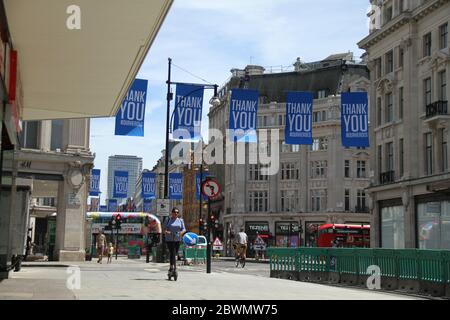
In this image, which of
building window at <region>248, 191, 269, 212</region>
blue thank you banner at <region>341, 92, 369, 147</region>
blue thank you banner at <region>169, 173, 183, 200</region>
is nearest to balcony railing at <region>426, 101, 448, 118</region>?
blue thank you banner at <region>341, 92, 369, 147</region>

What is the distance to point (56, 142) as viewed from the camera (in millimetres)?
36125

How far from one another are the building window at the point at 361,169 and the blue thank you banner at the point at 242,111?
57292 millimetres

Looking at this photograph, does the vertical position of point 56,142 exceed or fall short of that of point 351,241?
it exceeds it

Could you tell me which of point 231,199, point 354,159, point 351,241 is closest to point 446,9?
point 351,241

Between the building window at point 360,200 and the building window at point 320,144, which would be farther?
the building window at point 320,144

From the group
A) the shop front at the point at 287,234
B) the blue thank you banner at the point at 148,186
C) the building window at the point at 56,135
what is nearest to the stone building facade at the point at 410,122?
the blue thank you banner at the point at 148,186

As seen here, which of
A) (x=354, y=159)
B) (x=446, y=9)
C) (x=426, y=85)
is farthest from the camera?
(x=354, y=159)

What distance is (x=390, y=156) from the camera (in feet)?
166

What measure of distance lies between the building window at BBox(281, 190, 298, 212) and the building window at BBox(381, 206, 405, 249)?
115ft

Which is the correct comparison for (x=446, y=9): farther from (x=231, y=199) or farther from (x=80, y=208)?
(x=231, y=199)

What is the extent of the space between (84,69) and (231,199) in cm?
7861

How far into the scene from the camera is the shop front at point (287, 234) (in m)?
83.9

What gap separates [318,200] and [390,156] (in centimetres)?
Answer: 3362

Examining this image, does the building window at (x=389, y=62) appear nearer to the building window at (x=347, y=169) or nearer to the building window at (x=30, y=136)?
the building window at (x=30, y=136)
